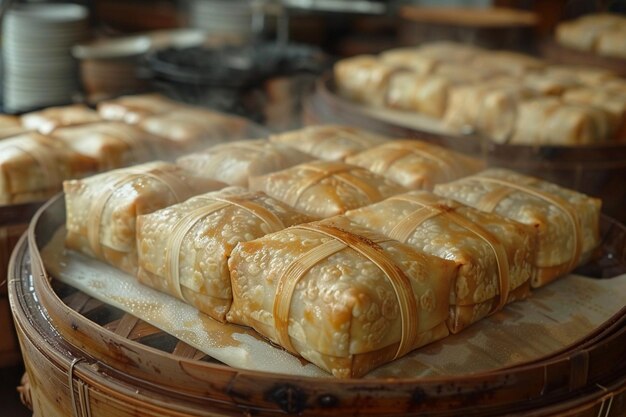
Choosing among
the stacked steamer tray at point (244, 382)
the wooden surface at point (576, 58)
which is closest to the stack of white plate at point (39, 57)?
the stacked steamer tray at point (244, 382)

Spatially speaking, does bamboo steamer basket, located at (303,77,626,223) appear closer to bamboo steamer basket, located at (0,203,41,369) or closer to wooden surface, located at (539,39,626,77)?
bamboo steamer basket, located at (0,203,41,369)

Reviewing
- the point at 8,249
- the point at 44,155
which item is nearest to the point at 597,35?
the point at 44,155

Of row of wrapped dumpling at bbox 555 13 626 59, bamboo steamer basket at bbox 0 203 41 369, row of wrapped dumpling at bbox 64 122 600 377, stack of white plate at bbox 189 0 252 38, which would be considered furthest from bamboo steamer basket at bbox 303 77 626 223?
stack of white plate at bbox 189 0 252 38

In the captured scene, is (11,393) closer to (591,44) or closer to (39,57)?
(39,57)

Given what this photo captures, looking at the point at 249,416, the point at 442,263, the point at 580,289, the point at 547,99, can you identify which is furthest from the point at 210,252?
the point at 547,99

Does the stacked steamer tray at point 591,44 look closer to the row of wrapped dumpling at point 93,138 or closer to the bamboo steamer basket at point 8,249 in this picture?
the row of wrapped dumpling at point 93,138

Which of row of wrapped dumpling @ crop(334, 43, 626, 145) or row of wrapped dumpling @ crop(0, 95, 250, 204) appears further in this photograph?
row of wrapped dumpling @ crop(334, 43, 626, 145)

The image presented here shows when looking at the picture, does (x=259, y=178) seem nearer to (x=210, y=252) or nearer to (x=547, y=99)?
(x=210, y=252)
